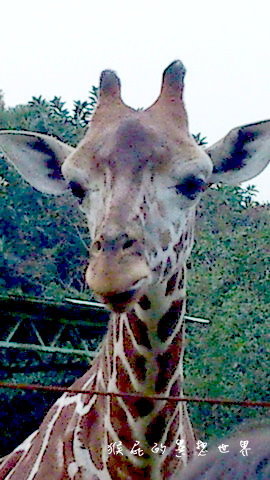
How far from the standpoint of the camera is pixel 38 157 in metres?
2.93

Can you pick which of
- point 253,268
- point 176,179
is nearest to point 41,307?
point 253,268

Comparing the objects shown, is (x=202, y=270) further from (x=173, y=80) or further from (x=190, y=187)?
(x=190, y=187)

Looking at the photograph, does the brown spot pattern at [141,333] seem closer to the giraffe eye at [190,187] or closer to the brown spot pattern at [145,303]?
the brown spot pattern at [145,303]

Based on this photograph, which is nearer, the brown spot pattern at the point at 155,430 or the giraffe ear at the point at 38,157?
the brown spot pattern at the point at 155,430

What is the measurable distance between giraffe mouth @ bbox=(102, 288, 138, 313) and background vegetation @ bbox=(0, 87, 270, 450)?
390 centimetres

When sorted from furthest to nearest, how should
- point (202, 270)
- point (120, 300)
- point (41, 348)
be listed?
1. point (202, 270)
2. point (41, 348)
3. point (120, 300)

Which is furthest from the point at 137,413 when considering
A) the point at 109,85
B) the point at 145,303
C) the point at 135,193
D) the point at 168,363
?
the point at 109,85

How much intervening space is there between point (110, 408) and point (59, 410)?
1.35ft

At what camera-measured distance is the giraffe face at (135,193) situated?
2.14 metres

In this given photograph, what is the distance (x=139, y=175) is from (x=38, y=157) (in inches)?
27.1

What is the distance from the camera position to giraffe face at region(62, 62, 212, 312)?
2.14 metres

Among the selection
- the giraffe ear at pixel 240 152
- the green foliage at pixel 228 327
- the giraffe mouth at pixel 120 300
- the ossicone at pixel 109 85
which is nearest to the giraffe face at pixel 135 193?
the giraffe mouth at pixel 120 300

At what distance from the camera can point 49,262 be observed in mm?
10961

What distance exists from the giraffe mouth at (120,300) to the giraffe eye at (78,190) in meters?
0.46
